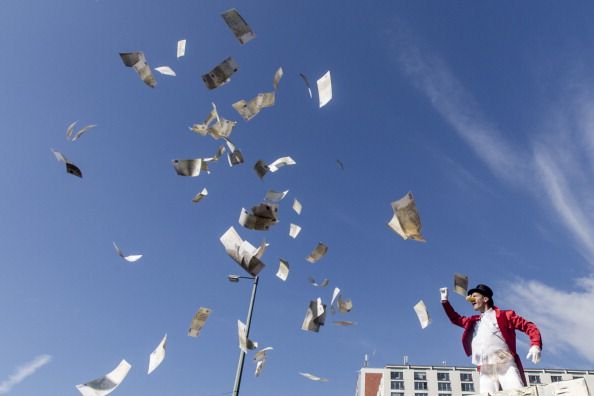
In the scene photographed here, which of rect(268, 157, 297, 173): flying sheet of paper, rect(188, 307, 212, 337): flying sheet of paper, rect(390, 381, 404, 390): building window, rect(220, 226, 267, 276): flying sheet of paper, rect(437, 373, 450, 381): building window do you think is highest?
rect(437, 373, 450, 381): building window

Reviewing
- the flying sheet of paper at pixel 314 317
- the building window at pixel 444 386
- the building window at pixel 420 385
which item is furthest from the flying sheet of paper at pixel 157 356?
the building window at pixel 444 386

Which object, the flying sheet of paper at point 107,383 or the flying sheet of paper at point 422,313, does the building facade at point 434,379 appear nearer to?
the flying sheet of paper at point 422,313

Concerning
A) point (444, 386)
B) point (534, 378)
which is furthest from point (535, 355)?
point (534, 378)

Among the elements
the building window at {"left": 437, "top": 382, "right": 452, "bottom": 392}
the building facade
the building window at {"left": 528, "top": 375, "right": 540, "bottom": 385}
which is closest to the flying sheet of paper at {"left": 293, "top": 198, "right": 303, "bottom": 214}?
the building facade

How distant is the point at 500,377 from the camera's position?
4.91 metres

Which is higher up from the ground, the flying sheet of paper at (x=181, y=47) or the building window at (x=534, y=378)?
the building window at (x=534, y=378)

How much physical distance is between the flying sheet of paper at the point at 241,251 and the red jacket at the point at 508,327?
8.58 ft

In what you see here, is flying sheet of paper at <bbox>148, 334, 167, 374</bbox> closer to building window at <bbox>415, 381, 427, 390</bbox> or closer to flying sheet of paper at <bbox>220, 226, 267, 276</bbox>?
flying sheet of paper at <bbox>220, 226, 267, 276</bbox>

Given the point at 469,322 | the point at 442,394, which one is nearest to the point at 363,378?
the point at 442,394

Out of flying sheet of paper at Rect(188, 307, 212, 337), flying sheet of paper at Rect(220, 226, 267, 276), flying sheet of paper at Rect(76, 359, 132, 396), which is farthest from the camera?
flying sheet of paper at Rect(188, 307, 212, 337)

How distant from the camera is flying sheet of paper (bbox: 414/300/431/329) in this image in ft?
18.3

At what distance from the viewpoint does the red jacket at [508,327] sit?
4969mm

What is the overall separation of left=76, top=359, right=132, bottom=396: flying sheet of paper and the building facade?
8627cm

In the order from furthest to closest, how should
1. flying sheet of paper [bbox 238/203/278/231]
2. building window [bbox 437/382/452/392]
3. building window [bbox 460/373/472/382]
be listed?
building window [bbox 460/373/472/382], building window [bbox 437/382/452/392], flying sheet of paper [bbox 238/203/278/231]
